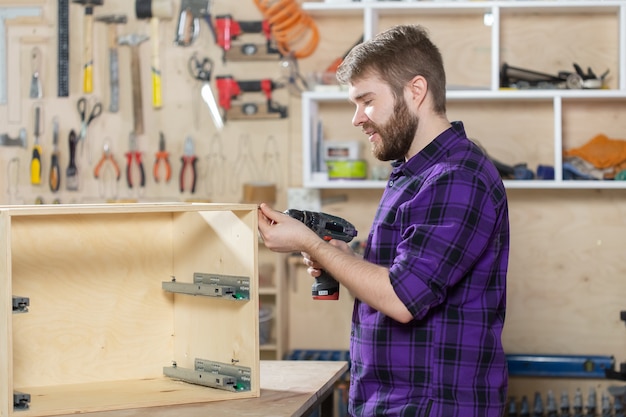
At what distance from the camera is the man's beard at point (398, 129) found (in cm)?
212

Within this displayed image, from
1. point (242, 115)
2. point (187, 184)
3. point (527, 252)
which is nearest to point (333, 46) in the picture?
point (242, 115)

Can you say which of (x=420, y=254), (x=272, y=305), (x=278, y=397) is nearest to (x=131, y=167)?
(x=272, y=305)

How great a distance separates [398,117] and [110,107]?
2565mm

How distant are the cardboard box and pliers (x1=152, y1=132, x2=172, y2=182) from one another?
1.86 metres

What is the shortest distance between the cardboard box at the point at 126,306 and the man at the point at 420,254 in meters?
0.25

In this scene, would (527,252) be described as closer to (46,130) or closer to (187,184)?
(187,184)

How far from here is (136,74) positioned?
436cm

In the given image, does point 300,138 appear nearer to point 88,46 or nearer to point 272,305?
point 272,305

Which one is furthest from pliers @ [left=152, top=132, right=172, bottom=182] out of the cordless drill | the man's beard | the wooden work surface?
the man's beard

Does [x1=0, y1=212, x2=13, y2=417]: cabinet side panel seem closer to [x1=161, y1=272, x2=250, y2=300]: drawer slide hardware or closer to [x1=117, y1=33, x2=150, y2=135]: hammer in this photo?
[x1=161, y1=272, x2=250, y2=300]: drawer slide hardware

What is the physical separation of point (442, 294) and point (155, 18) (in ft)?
9.30

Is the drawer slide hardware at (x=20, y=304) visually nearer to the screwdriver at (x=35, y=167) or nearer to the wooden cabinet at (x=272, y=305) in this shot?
the wooden cabinet at (x=272, y=305)

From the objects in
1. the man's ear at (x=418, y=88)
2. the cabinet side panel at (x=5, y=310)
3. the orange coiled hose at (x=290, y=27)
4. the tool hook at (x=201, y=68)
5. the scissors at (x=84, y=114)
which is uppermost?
the orange coiled hose at (x=290, y=27)

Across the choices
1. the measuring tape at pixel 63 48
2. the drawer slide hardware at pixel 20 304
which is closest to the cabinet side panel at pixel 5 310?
the drawer slide hardware at pixel 20 304
